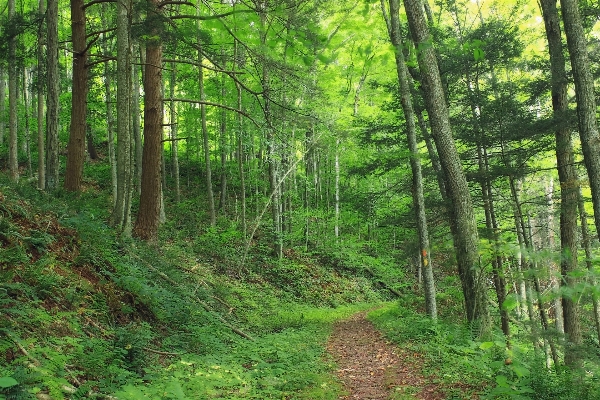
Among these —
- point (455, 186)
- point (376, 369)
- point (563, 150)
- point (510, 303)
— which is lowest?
point (376, 369)

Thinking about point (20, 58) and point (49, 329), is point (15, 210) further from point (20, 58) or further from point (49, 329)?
point (20, 58)

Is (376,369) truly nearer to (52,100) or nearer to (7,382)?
(7,382)

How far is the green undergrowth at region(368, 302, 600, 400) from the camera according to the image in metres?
3.96

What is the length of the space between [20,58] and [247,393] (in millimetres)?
11856

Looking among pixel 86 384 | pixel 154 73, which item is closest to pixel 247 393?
pixel 86 384

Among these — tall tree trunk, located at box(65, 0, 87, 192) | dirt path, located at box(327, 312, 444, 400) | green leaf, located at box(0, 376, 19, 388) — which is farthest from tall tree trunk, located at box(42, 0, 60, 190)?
green leaf, located at box(0, 376, 19, 388)

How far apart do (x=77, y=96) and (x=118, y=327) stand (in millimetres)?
7110

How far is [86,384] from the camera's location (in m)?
3.48

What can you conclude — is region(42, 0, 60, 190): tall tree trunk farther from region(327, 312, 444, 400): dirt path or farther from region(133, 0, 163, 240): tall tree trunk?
region(327, 312, 444, 400): dirt path

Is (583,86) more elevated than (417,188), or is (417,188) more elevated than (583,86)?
(583,86)

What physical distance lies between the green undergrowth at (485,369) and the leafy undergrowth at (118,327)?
1.57m

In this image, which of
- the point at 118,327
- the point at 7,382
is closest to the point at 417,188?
the point at 118,327

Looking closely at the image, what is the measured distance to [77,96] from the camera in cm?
1016

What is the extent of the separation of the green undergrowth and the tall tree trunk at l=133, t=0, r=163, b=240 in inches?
239
